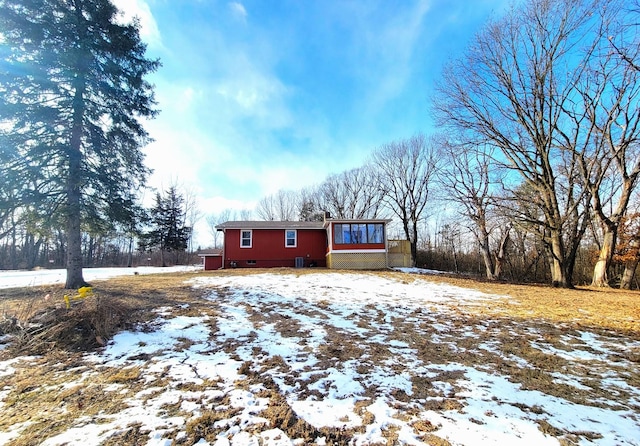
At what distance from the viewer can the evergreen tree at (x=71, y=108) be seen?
818 centimetres

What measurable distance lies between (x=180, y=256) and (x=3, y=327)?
3645 centimetres

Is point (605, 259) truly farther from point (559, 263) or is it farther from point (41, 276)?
point (41, 276)

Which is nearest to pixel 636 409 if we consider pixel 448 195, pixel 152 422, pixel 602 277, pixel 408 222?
pixel 152 422

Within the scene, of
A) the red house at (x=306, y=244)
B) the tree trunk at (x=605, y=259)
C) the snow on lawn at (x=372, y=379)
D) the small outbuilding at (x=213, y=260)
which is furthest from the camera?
the small outbuilding at (x=213, y=260)

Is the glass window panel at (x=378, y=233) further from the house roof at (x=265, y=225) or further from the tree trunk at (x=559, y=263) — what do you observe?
the tree trunk at (x=559, y=263)

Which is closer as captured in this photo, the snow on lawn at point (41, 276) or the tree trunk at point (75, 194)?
the tree trunk at point (75, 194)

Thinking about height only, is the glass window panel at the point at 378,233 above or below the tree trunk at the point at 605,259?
above

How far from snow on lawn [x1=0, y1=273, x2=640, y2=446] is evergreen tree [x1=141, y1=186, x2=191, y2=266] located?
27488 mm

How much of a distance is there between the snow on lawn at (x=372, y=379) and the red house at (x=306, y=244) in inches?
459

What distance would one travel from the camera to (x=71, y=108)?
9062 millimetres

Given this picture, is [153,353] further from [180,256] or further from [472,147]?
[180,256]

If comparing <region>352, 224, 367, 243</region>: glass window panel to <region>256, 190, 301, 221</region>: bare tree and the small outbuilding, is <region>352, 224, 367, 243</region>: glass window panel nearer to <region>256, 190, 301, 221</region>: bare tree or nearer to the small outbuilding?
the small outbuilding

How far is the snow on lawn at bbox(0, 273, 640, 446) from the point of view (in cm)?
241

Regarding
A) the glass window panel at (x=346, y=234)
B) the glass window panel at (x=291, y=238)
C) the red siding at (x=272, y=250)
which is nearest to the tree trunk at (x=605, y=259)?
the glass window panel at (x=346, y=234)
